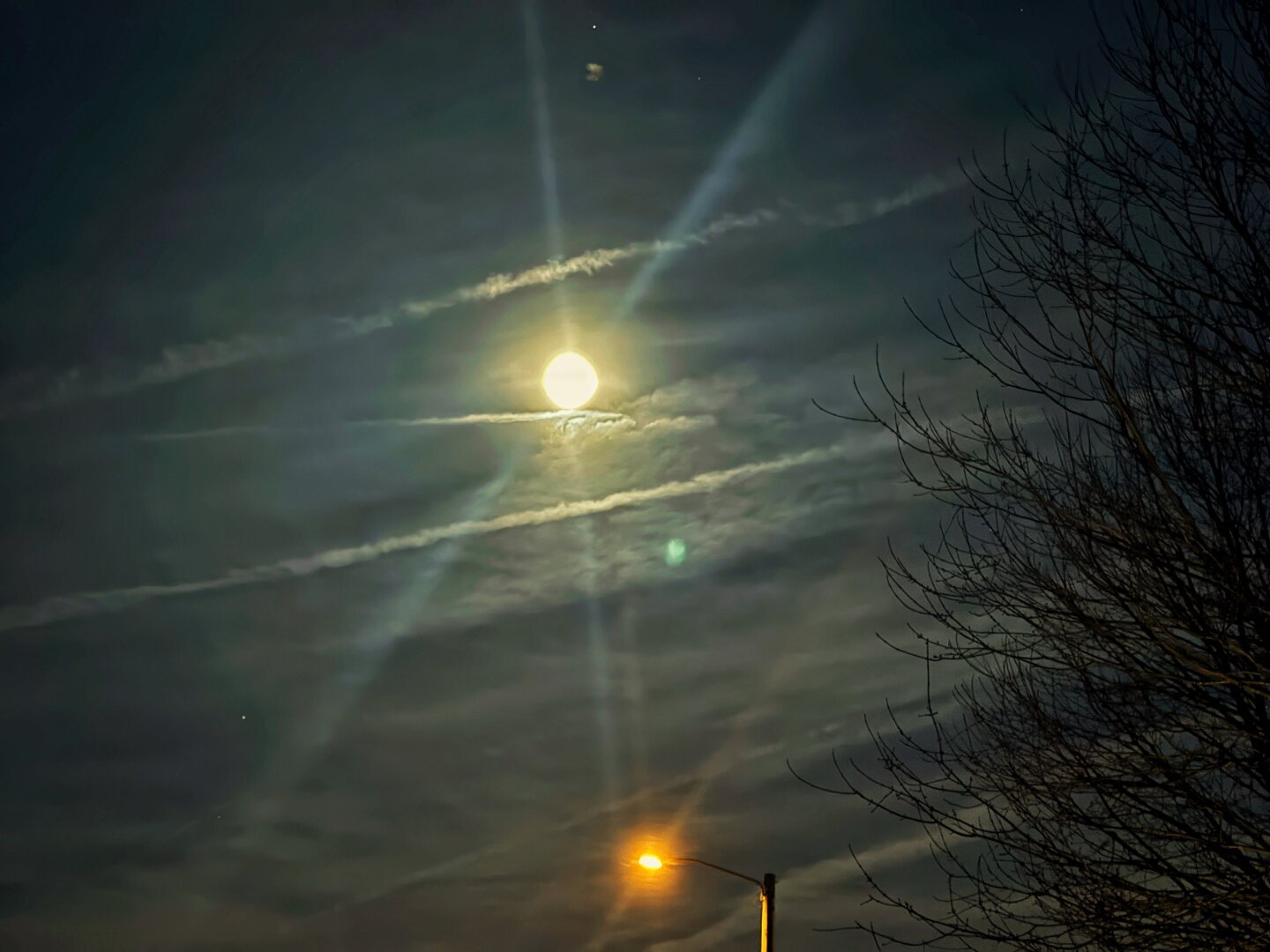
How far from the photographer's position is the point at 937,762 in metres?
8.55

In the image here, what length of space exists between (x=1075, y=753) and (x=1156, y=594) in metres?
1.11

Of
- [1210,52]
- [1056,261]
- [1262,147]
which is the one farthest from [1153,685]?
[1210,52]

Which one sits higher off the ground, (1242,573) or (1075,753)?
(1242,573)

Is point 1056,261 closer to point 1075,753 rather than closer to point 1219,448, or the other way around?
point 1219,448

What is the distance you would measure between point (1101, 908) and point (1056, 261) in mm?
3798

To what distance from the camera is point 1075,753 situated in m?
7.75

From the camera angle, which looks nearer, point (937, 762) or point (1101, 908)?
point (1101, 908)

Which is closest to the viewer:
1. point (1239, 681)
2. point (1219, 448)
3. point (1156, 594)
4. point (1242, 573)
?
point (1239, 681)

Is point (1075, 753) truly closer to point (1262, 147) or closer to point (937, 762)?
point (937, 762)

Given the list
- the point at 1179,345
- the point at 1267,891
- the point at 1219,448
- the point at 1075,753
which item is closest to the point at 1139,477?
the point at 1219,448

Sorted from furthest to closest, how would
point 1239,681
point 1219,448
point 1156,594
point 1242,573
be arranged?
1. point 1219,448
2. point 1156,594
3. point 1242,573
4. point 1239,681

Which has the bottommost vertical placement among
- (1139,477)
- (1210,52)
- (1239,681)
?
(1239,681)

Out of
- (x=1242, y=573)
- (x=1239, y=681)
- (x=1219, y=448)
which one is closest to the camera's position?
(x=1239, y=681)

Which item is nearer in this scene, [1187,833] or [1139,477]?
[1187,833]
